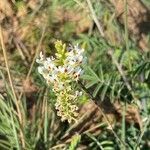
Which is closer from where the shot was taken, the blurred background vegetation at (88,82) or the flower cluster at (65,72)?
the flower cluster at (65,72)

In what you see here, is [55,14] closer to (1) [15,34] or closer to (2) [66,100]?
(1) [15,34]

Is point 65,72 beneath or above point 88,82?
above

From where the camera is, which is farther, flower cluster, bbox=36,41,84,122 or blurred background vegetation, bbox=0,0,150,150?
blurred background vegetation, bbox=0,0,150,150

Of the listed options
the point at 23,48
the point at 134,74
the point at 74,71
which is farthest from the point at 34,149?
the point at 74,71

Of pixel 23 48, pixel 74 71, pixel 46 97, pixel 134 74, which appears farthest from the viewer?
pixel 23 48

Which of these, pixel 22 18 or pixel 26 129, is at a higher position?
pixel 22 18
